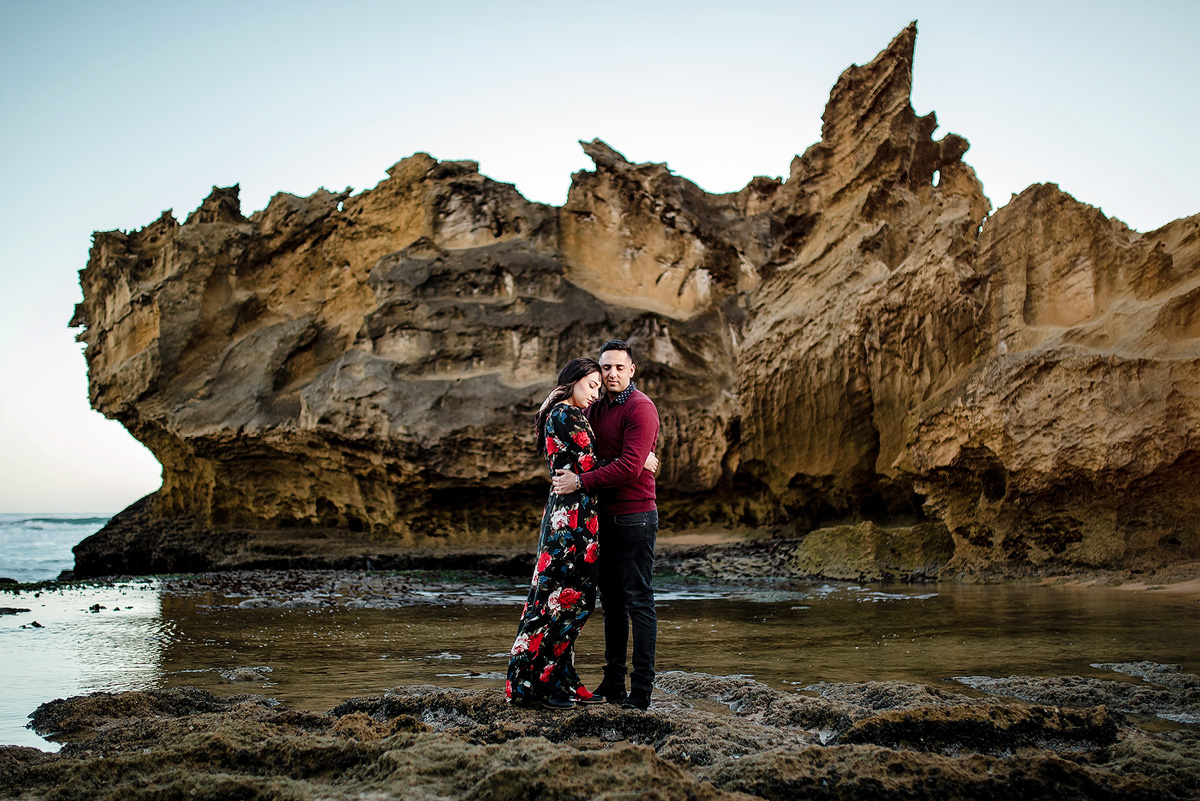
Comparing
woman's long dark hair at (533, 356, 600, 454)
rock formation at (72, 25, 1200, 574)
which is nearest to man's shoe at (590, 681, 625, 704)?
woman's long dark hair at (533, 356, 600, 454)

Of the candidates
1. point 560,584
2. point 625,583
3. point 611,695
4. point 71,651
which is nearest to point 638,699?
point 611,695

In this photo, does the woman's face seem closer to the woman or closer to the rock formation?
the woman

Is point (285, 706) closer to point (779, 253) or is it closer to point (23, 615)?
point (23, 615)

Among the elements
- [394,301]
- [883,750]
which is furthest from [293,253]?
[883,750]

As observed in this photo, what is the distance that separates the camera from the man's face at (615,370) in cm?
381

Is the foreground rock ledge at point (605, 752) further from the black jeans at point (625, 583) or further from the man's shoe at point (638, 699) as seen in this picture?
the black jeans at point (625, 583)

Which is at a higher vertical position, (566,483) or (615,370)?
(615,370)

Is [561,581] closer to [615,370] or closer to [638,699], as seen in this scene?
[638,699]

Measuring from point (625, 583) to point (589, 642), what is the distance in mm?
2613

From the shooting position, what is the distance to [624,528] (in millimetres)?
3680

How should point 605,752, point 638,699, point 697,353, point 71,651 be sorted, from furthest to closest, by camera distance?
point 697,353 < point 71,651 < point 638,699 < point 605,752

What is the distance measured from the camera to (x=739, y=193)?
29016 mm

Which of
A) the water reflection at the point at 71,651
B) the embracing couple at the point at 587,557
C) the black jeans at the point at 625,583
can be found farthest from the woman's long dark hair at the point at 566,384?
the water reflection at the point at 71,651

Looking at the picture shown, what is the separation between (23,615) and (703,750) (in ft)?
→ 27.7
